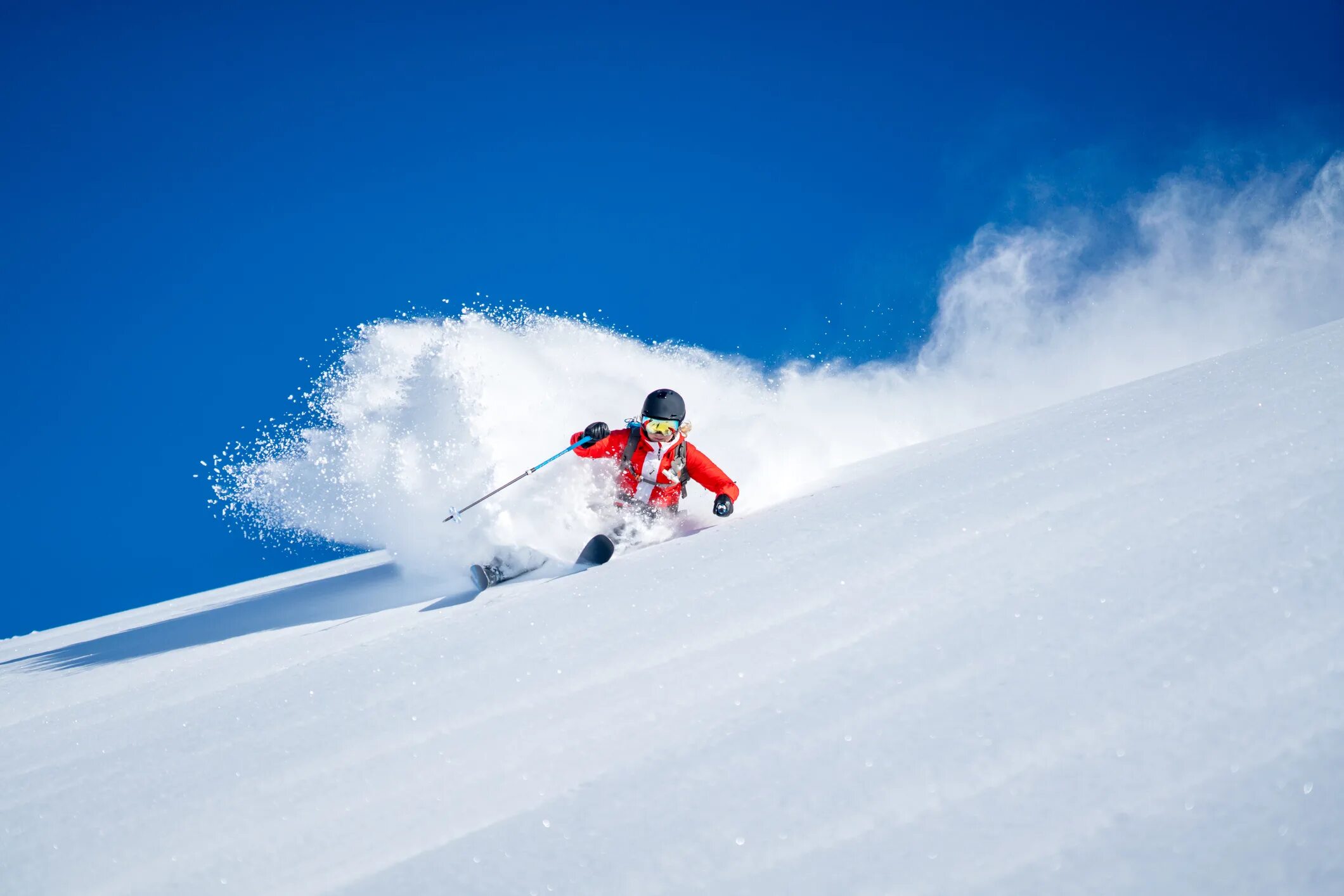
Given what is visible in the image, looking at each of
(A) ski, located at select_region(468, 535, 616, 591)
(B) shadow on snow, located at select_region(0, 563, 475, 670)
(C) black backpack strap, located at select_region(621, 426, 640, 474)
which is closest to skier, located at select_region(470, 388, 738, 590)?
(C) black backpack strap, located at select_region(621, 426, 640, 474)

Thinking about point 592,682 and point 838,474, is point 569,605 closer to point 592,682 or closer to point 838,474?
point 592,682

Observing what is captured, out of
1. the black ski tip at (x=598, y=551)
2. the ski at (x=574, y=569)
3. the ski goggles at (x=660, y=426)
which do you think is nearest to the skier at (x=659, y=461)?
the ski goggles at (x=660, y=426)

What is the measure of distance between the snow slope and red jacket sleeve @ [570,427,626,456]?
2.21 metres

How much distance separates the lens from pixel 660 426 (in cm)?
561

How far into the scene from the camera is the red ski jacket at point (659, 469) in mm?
5642

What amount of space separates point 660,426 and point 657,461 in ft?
0.85

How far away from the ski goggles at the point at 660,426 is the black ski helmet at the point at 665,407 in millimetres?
20

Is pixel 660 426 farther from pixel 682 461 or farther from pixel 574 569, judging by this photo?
pixel 574 569

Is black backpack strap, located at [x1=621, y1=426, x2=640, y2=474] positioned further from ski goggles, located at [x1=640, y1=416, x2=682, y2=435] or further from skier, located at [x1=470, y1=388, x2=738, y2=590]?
ski goggles, located at [x1=640, y1=416, x2=682, y2=435]

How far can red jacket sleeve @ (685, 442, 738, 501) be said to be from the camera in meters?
5.57

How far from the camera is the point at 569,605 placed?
131 inches

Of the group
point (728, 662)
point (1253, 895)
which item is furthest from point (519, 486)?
point (1253, 895)

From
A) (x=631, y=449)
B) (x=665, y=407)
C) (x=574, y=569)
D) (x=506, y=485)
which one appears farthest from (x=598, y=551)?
(x=665, y=407)

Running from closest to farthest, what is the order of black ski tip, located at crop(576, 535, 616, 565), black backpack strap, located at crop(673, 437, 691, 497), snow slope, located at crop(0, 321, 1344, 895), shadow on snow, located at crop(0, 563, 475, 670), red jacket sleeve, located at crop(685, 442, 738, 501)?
snow slope, located at crop(0, 321, 1344, 895) < black ski tip, located at crop(576, 535, 616, 565) < shadow on snow, located at crop(0, 563, 475, 670) < red jacket sleeve, located at crop(685, 442, 738, 501) < black backpack strap, located at crop(673, 437, 691, 497)
